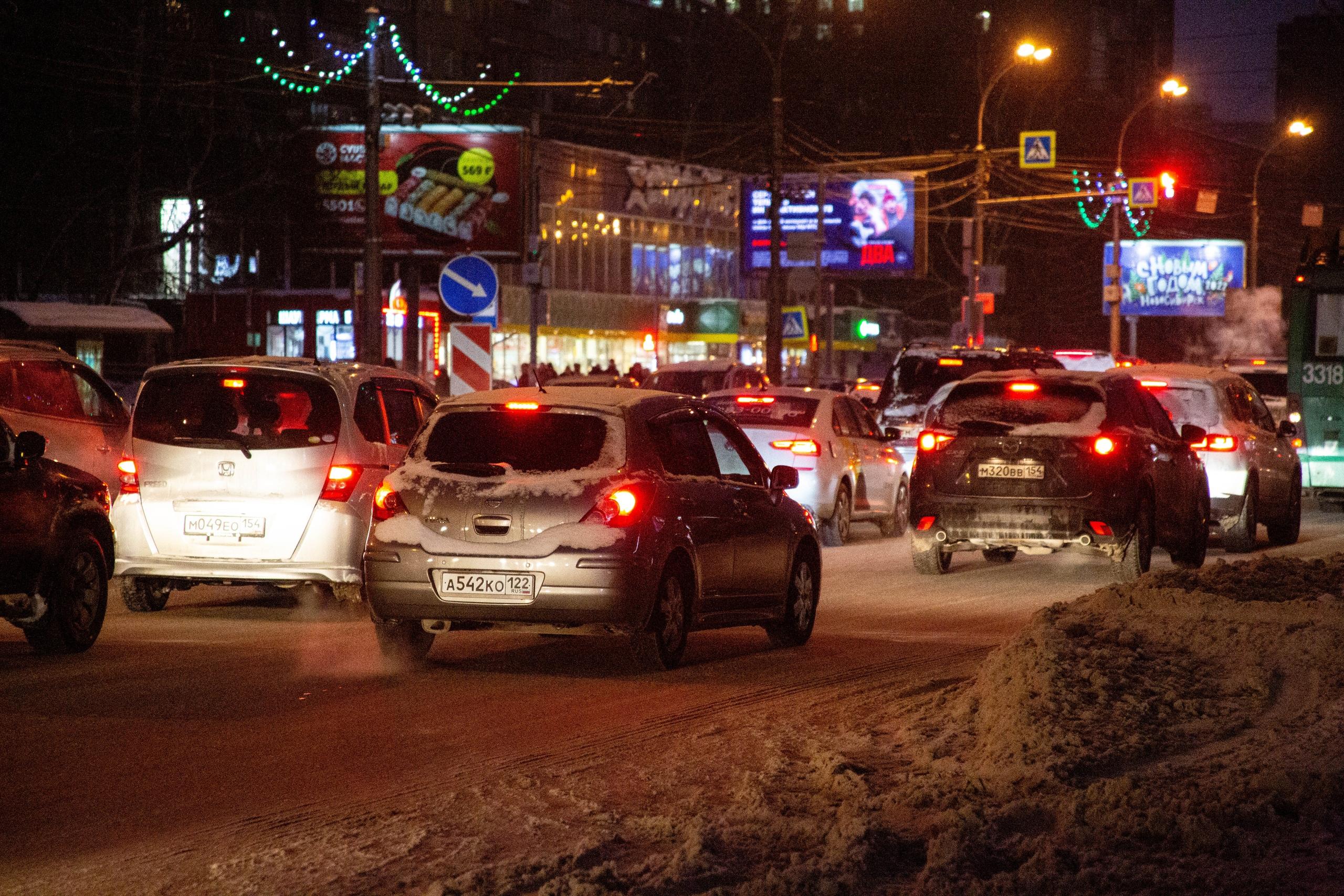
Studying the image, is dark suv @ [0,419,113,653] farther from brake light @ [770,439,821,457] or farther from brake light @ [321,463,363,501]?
brake light @ [770,439,821,457]

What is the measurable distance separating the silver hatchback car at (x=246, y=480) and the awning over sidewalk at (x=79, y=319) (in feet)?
74.8

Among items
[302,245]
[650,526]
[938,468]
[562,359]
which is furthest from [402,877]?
[562,359]

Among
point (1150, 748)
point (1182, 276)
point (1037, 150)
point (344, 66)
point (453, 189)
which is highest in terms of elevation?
point (1037, 150)

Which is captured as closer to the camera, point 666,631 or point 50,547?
point 666,631

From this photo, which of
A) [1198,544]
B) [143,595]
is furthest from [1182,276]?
[143,595]

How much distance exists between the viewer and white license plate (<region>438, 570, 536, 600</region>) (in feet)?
31.3

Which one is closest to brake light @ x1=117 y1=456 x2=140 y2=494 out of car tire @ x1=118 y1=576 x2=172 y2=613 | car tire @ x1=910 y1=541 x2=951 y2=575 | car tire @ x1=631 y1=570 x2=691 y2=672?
car tire @ x1=118 y1=576 x2=172 y2=613

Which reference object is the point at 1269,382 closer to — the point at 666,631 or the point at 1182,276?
the point at 666,631

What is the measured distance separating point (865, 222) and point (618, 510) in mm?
50982

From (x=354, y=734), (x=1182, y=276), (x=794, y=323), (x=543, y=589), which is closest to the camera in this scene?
(x=354, y=734)

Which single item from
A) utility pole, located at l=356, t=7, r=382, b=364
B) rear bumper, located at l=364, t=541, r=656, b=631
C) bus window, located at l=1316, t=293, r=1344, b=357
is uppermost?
utility pole, located at l=356, t=7, r=382, b=364

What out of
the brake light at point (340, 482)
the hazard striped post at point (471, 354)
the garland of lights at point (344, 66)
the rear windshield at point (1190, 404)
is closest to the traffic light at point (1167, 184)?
the garland of lights at point (344, 66)

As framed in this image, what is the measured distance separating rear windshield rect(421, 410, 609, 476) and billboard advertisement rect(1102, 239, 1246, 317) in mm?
55716

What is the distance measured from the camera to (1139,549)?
49.0 feet
